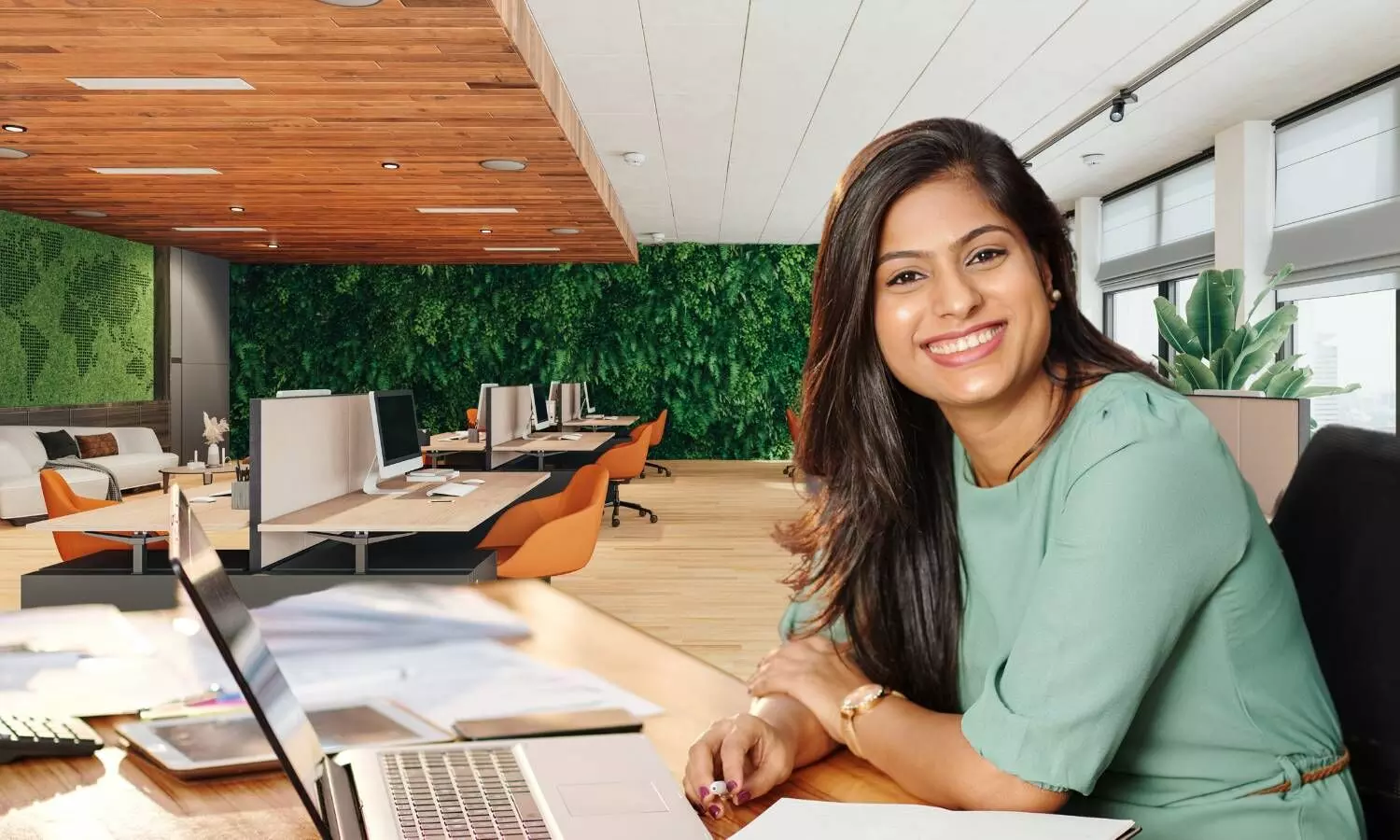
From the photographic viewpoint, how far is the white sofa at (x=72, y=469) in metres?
7.77

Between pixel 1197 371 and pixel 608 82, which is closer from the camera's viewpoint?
pixel 1197 371

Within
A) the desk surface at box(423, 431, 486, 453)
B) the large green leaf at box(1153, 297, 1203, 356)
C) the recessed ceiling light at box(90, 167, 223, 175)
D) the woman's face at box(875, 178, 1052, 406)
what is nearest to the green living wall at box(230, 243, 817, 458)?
the desk surface at box(423, 431, 486, 453)

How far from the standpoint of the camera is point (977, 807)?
2.89 ft

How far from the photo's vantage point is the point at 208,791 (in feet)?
3.07

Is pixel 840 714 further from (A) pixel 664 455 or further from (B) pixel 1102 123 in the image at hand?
(A) pixel 664 455

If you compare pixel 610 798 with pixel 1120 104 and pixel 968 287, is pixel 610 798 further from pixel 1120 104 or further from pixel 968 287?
pixel 1120 104

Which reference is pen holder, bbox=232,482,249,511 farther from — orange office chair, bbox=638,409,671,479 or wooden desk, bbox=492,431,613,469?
orange office chair, bbox=638,409,671,479

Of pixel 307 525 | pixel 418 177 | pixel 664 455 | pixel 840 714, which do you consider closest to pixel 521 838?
pixel 840 714

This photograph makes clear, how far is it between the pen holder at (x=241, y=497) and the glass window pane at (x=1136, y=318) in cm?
845

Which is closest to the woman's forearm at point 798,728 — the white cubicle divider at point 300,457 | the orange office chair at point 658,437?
the white cubicle divider at point 300,457

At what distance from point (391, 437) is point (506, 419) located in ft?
10.8

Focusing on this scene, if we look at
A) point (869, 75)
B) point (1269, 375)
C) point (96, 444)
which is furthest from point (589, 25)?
point (96, 444)

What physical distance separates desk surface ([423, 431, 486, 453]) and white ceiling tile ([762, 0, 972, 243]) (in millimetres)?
3436

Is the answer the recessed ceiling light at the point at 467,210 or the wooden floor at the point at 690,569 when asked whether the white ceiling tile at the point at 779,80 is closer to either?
the recessed ceiling light at the point at 467,210
